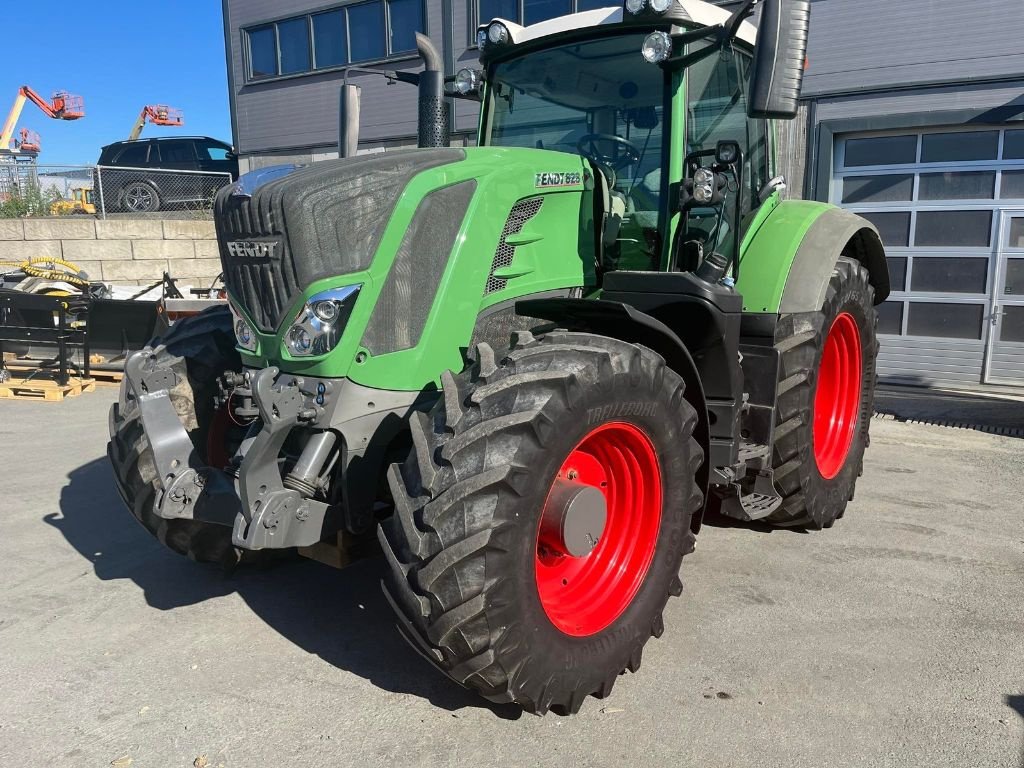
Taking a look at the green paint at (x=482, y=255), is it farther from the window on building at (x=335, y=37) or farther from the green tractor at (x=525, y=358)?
the window on building at (x=335, y=37)

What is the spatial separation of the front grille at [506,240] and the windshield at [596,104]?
702 millimetres

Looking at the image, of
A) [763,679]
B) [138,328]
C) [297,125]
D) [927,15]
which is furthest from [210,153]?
[763,679]

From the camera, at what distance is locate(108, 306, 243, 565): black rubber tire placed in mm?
3354

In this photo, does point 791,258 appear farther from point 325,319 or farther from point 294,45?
point 294,45

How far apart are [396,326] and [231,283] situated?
2.46 ft

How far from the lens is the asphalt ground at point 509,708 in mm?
2559

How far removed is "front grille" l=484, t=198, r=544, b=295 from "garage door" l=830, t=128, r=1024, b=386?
294 inches

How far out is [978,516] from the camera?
4.75 meters

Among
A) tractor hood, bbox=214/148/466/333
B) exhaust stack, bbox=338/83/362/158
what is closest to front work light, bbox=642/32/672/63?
tractor hood, bbox=214/148/466/333

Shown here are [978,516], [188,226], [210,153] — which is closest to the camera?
[978,516]

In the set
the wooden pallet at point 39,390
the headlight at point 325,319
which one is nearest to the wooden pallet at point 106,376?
the wooden pallet at point 39,390

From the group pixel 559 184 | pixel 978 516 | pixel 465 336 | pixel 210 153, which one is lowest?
pixel 978 516

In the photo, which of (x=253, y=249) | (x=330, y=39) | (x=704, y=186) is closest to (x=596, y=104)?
(x=704, y=186)

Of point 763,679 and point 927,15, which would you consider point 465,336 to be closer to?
point 763,679
